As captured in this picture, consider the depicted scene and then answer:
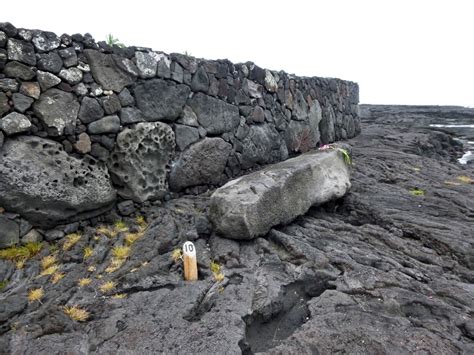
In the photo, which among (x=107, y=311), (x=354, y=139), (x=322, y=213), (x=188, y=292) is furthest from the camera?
(x=354, y=139)

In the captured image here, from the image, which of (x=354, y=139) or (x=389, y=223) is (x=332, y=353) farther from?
(x=354, y=139)

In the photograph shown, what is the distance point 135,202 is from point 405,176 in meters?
8.52

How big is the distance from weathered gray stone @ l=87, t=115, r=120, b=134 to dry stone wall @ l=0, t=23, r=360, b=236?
18 mm

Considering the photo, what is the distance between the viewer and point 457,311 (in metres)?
4.04

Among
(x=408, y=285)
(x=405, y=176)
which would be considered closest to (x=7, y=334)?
(x=408, y=285)

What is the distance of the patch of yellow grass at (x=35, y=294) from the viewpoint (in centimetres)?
427

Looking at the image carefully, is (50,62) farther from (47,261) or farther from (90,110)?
(47,261)

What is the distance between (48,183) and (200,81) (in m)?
4.09

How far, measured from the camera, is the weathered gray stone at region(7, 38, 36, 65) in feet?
Answer: 16.6

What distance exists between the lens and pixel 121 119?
645 centimetres

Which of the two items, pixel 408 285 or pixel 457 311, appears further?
pixel 408 285

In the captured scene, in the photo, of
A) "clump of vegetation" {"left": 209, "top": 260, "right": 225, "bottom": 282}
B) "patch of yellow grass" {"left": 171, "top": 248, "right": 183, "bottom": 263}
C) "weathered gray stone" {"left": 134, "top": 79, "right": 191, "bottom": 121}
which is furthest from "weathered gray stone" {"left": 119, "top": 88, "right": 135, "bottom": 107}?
"clump of vegetation" {"left": 209, "top": 260, "right": 225, "bottom": 282}

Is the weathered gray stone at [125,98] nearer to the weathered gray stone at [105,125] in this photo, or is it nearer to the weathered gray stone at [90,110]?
the weathered gray stone at [105,125]

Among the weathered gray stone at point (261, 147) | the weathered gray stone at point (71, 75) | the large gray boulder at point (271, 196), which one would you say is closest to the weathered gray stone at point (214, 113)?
the weathered gray stone at point (261, 147)
